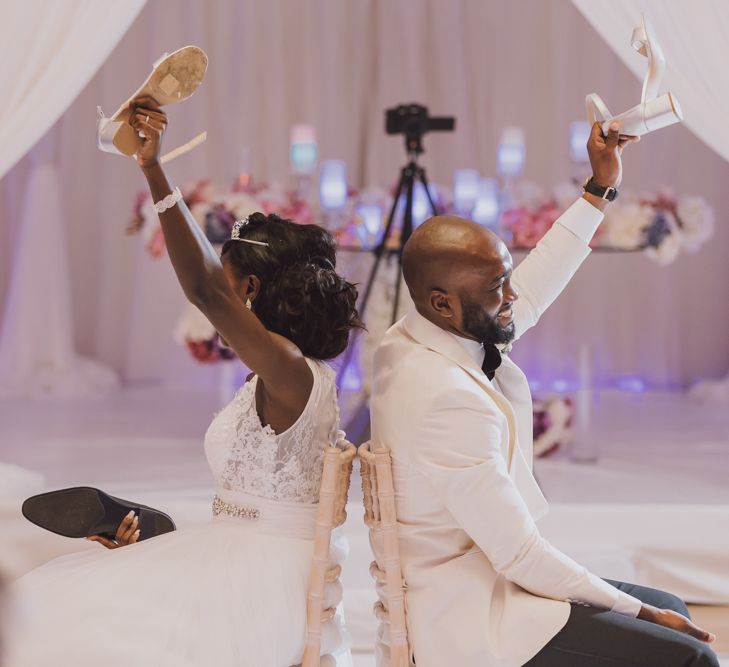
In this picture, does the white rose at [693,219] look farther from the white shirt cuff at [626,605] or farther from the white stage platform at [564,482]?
the white shirt cuff at [626,605]

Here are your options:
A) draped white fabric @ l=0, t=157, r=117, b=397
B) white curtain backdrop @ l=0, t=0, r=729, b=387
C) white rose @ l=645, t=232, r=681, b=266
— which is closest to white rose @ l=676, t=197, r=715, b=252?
white rose @ l=645, t=232, r=681, b=266

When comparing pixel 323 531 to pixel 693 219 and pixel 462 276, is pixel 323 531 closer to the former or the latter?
pixel 462 276

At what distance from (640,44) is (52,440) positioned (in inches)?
137

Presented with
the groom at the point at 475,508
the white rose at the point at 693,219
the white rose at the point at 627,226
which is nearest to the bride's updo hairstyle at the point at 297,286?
the groom at the point at 475,508

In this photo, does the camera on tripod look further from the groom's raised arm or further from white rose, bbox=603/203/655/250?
the groom's raised arm

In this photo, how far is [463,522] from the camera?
6.34 ft

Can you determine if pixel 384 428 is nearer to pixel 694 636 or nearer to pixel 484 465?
pixel 484 465

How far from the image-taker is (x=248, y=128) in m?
7.04

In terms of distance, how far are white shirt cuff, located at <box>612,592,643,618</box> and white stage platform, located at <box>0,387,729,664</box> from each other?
4.54 feet

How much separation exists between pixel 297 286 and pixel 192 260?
33 cm

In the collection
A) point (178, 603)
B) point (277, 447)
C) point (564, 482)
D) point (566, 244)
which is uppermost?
point (566, 244)

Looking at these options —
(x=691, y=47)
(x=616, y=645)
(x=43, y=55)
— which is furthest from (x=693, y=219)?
(x=616, y=645)

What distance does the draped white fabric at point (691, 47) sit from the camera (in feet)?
10.8

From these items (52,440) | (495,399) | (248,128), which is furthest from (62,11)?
(248,128)
